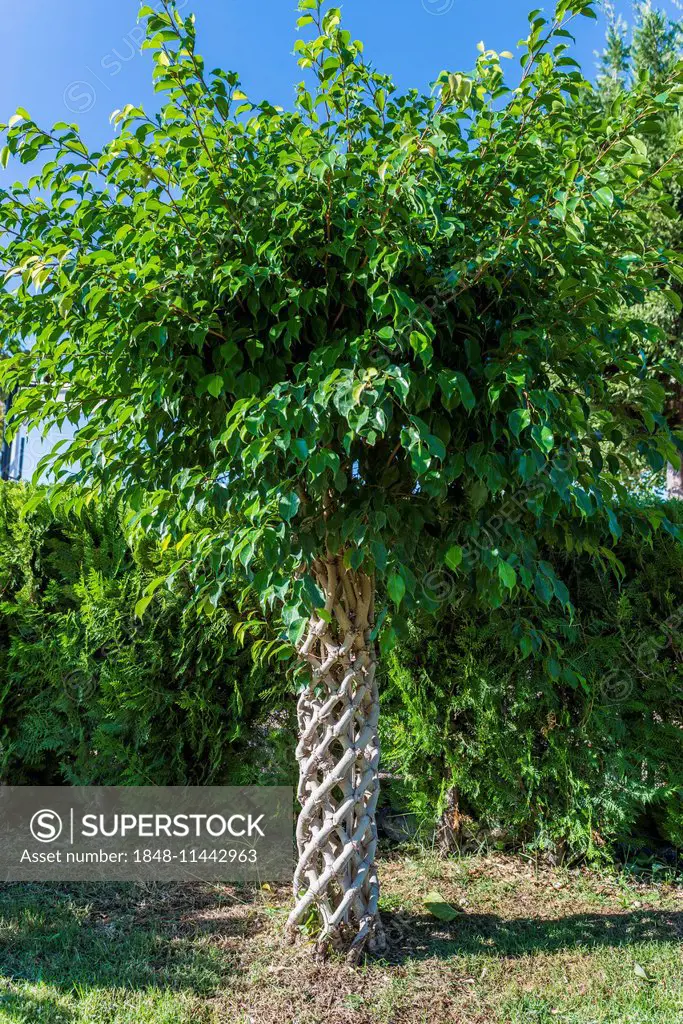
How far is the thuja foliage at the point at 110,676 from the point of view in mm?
3961

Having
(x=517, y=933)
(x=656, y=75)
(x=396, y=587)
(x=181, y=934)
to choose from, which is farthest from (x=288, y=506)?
(x=656, y=75)

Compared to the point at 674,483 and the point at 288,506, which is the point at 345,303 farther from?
the point at 674,483

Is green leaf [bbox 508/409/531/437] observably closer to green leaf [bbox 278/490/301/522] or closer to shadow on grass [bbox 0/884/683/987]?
green leaf [bbox 278/490/301/522]

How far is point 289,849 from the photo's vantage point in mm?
3975

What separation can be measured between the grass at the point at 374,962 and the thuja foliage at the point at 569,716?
0.33 meters

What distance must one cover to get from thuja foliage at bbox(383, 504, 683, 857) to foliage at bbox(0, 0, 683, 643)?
Answer: 4.79 ft

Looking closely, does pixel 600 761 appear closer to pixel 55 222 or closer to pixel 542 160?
pixel 542 160

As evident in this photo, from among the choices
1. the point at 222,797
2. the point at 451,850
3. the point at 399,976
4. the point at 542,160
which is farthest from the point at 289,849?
the point at 542,160

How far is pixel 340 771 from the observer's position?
2725 millimetres

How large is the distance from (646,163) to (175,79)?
1.40 metres

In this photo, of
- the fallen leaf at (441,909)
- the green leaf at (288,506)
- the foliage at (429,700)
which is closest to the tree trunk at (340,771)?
the fallen leaf at (441,909)

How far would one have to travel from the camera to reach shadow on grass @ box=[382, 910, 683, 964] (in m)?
2.96

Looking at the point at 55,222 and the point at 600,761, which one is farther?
the point at 600,761

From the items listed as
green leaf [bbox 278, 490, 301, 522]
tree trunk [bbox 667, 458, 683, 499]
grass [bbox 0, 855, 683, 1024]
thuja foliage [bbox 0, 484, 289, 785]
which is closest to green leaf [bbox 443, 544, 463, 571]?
green leaf [bbox 278, 490, 301, 522]
